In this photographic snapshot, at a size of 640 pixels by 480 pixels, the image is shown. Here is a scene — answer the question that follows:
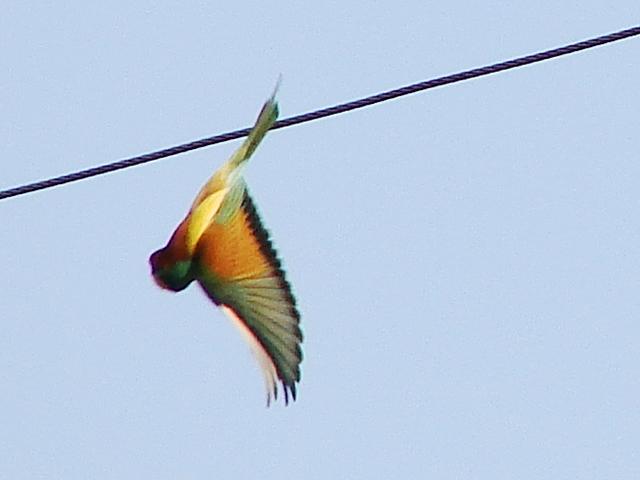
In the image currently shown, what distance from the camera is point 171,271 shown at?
4.71ft

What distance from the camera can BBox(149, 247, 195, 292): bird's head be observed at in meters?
1.43

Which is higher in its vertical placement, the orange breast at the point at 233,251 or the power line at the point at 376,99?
the power line at the point at 376,99

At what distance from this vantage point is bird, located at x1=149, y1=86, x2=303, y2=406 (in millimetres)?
1428

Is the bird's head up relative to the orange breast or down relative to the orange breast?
down

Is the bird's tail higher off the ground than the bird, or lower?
higher

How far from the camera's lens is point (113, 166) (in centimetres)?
172

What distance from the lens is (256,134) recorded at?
143cm

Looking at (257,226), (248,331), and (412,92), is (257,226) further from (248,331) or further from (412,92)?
(412,92)

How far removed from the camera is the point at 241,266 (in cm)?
148

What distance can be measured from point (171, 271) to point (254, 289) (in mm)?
111

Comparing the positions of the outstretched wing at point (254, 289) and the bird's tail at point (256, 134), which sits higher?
the bird's tail at point (256, 134)

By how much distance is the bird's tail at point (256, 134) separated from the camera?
1431 mm

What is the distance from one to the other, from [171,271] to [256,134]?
0.60 ft

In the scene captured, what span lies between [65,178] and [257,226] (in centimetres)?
42
